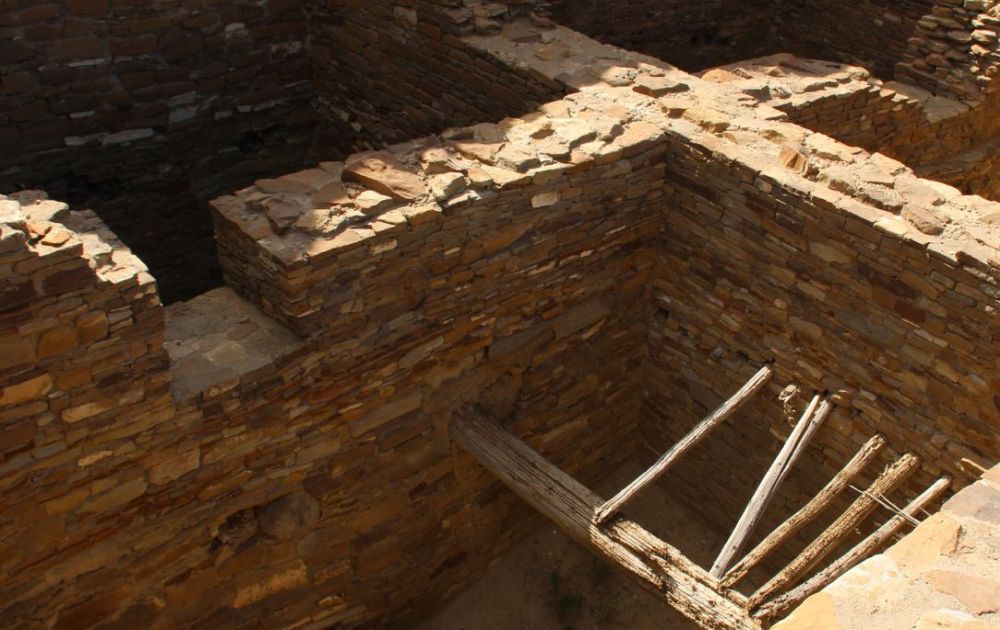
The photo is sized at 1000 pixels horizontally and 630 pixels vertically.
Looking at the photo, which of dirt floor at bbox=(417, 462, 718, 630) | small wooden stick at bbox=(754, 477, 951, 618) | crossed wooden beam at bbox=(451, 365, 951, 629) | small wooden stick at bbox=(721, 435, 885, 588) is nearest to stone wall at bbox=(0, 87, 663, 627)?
dirt floor at bbox=(417, 462, 718, 630)

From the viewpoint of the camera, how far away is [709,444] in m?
6.51

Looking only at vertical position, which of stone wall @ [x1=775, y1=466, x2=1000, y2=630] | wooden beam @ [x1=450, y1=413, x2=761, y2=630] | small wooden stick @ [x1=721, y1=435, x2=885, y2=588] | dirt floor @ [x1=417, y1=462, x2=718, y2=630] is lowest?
dirt floor @ [x1=417, y1=462, x2=718, y2=630]

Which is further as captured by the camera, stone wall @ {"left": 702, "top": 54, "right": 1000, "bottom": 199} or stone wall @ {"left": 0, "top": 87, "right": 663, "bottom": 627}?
stone wall @ {"left": 702, "top": 54, "right": 1000, "bottom": 199}

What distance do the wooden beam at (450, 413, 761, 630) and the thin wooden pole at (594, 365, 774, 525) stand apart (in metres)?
0.09

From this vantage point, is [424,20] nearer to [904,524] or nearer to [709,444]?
[709,444]

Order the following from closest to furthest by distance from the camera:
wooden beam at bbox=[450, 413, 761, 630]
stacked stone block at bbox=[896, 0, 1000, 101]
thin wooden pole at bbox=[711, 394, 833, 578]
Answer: wooden beam at bbox=[450, 413, 761, 630] → thin wooden pole at bbox=[711, 394, 833, 578] → stacked stone block at bbox=[896, 0, 1000, 101]

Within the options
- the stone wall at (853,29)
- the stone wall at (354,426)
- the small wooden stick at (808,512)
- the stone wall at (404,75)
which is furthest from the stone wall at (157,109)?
the small wooden stick at (808,512)

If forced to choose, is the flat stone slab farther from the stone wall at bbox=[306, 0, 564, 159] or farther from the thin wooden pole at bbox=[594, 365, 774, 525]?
the stone wall at bbox=[306, 0, 564, 159]

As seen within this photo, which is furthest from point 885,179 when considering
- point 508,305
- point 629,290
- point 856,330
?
point 508,305

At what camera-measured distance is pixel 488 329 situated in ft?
18.1

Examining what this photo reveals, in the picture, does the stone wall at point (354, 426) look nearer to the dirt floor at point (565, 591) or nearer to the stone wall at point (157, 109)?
the dirt floor at point (565, 591)

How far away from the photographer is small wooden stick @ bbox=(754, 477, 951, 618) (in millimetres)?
4559

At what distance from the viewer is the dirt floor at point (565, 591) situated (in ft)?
21.0

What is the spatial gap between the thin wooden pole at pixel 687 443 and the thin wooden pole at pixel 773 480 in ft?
1.05
